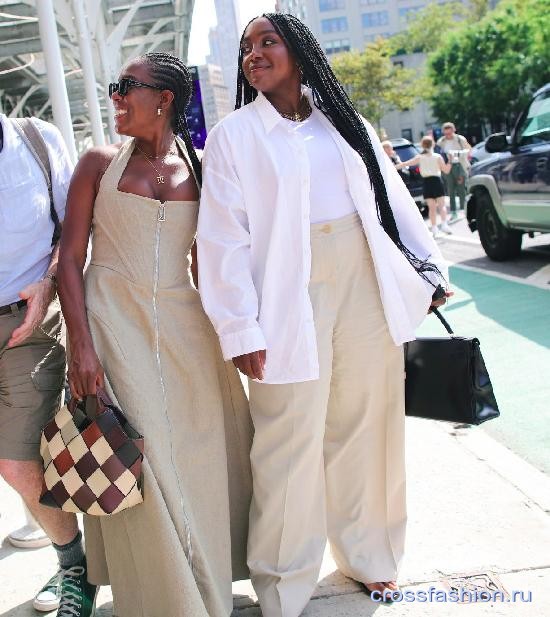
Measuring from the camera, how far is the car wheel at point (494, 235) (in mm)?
10117

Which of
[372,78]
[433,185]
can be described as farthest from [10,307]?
[372,78]

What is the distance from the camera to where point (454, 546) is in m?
3.17

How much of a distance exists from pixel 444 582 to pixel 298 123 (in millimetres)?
1656

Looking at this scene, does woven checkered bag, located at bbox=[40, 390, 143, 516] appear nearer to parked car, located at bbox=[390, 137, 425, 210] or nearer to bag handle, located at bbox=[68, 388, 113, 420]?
bag handle, located at bbox=[68, 388, 113, 420]

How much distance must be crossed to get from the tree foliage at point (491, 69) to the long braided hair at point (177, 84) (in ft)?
140


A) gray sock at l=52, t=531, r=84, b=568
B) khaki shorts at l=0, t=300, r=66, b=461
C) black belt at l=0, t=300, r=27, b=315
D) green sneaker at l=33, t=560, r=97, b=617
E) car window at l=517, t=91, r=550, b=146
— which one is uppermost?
black belt at l=0, t=300, r=27, b=315

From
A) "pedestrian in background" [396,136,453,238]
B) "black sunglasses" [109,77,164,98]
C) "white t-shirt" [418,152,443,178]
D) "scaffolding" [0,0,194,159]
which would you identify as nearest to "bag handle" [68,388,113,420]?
"black sunglasses" [109,77,164,98]

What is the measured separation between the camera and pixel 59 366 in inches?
116

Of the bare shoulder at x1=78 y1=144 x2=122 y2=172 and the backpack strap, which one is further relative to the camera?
the backpack strap

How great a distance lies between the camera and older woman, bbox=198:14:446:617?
2693 millimetres

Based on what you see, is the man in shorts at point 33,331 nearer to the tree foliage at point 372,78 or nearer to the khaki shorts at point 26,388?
the khaki shorts at point 26,388

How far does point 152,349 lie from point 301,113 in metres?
0.98

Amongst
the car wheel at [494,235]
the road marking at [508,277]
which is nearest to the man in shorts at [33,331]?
the road marking at [508,277]

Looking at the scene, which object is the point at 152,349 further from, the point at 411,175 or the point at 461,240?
the point at 411,175
